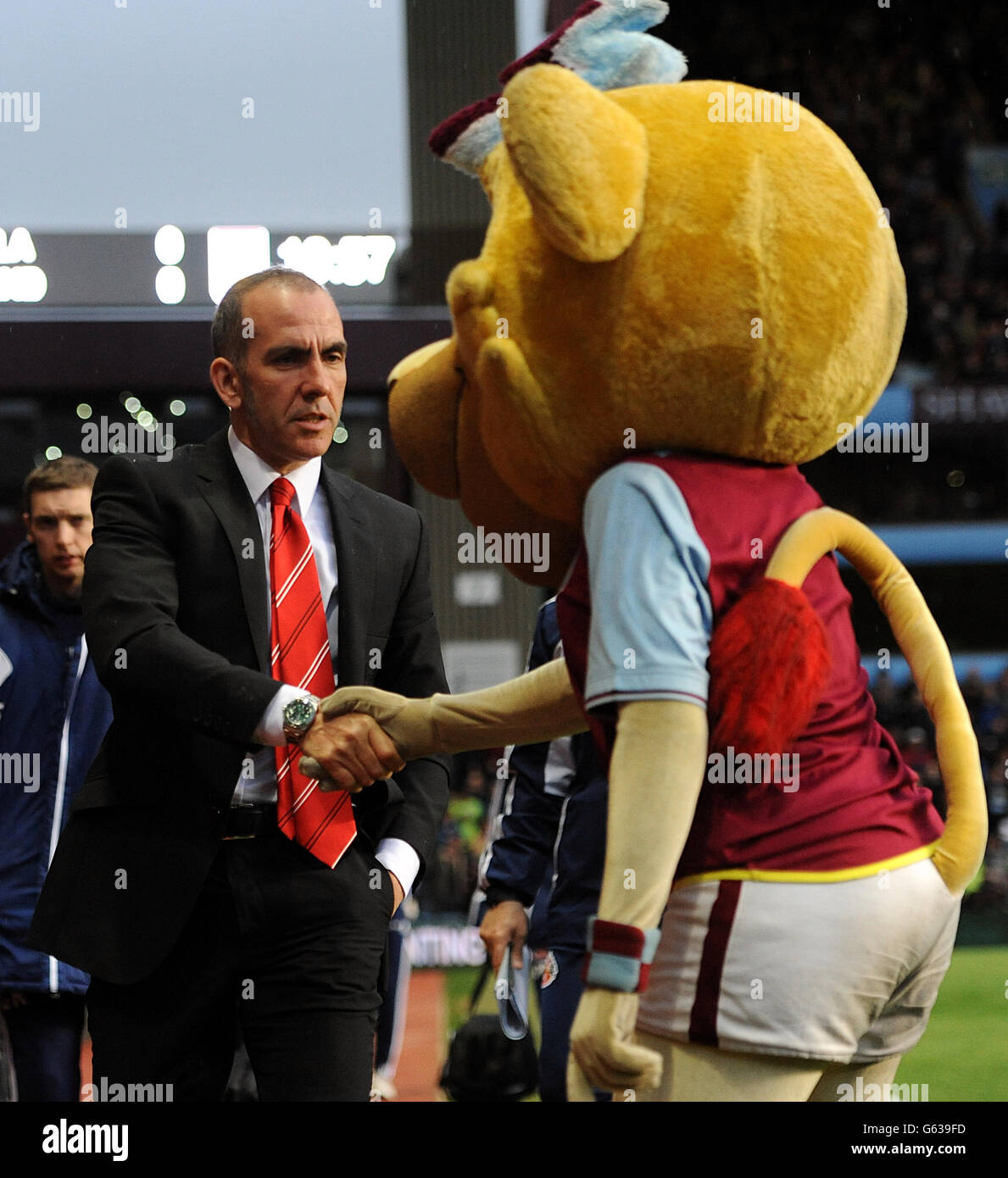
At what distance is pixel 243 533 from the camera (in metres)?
2.18

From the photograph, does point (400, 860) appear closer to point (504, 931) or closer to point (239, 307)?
point (504, 931)

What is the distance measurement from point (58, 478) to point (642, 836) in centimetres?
203

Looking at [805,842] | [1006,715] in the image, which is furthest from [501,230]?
[1006,715]

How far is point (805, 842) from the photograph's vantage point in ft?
5.53

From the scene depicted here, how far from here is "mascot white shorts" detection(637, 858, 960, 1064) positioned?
1649 millimetres

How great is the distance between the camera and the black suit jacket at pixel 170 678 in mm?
2049

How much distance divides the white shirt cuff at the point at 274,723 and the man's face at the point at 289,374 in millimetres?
406

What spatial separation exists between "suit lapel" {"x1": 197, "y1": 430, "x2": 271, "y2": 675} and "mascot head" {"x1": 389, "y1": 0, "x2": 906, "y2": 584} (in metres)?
0.43

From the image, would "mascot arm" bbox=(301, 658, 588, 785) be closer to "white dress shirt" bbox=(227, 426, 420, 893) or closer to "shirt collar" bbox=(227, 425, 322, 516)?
"white dress shirt" bbox=(227, 426, 420, 893)

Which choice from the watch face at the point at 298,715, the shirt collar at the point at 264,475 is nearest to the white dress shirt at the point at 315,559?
the shirt collar at the point at 264,475

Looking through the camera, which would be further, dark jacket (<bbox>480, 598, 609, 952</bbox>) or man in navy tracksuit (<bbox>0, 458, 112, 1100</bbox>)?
man in navy tracksuit (<bbox>0, 458, 112, 1100</bbox>)

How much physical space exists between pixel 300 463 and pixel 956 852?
1.10 m

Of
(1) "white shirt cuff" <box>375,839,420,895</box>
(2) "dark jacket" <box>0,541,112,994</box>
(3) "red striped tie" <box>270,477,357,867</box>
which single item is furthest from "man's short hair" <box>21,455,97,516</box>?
(1) "white shirt cuff" <box>375,839,420,895</box>

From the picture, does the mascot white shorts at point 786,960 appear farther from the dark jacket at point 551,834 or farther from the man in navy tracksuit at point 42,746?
the man in navy tracksuit at point 42,746
